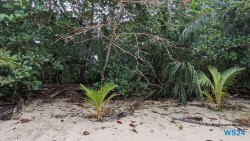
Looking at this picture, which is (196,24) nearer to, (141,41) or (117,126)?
(141,41)

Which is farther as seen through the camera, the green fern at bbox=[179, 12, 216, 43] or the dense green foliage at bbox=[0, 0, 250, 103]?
the green fern at bbox=[179, 12, 216, 43]

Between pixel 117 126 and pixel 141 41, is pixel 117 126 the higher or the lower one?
the lower one

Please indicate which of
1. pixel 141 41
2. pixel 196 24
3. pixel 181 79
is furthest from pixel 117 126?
pixel 196 24

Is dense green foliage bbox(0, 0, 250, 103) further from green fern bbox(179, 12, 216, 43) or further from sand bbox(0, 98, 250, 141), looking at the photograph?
sand bbox(0, 98, 250, 141)

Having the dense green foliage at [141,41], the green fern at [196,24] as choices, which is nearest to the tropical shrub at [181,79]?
the dense green foliage at [141,41]

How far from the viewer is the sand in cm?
250

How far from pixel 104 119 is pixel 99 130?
37cm

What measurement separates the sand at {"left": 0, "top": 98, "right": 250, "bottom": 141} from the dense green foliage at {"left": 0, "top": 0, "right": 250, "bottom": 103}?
58 cm

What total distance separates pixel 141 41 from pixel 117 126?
2140 mm

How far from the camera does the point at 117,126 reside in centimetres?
275

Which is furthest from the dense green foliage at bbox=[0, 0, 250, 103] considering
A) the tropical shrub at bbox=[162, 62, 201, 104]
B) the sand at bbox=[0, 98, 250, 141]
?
the sand at bbox=[0, 98, 250, 141]

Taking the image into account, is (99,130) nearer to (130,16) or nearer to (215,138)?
(215,138)

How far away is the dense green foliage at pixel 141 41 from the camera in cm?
384

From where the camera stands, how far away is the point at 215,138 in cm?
253
